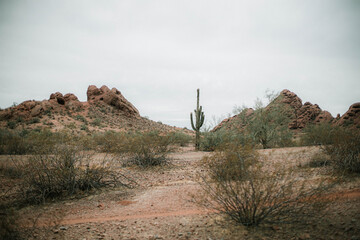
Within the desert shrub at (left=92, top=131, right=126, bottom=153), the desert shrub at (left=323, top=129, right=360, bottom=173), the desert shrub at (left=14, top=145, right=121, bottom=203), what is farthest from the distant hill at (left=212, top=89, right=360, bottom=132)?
the desert shrub at (left=14, top=145, right=121, bottom=203)

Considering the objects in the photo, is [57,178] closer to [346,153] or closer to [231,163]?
[231,163]

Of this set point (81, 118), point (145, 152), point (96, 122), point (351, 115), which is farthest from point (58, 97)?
point (351, 115)

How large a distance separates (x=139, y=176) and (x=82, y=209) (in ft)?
10.9

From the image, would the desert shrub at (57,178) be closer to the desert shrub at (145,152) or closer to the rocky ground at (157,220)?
the rocky ground at (157,220)

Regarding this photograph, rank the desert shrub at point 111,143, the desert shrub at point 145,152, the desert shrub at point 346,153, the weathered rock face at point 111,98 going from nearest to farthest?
1. the desert shrub at point 346,153
2. the desert shrub at point 145,152
3. the desert shrub at point 111,143
4. the weathered rock face at point 111,98

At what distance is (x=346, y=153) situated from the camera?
6590 millimetres

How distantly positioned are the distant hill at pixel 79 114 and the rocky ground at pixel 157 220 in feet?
71.8

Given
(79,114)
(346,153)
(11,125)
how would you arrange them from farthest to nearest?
(79,114) < (11,125) < (346,153)

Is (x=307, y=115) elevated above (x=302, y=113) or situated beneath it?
situated beneath

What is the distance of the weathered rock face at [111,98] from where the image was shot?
46.0 meters

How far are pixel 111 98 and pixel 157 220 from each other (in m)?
45.3

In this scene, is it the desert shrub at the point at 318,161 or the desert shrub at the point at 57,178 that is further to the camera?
the desert shrub at the point at 318,161

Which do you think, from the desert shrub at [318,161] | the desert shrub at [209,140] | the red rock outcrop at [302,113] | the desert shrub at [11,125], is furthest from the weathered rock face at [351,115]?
the desert shrub at [11,125]

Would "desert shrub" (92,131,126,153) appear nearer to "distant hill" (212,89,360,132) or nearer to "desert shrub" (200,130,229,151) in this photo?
"desert shrub" (200,130,229,151)
